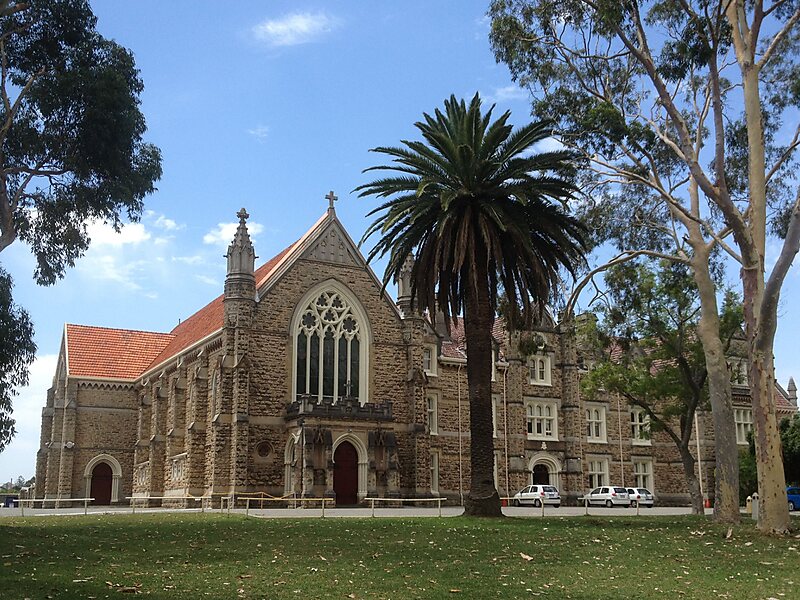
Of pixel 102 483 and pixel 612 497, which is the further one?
pixel 102 483

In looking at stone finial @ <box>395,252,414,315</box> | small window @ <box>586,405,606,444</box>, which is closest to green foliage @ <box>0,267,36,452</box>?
stone finial @ <box>395,252,414,315</box>

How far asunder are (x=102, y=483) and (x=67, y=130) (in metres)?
32.8

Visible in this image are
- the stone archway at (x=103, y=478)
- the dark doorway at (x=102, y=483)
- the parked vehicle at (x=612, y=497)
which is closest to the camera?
the parked vehicle at (x=612, y=497)

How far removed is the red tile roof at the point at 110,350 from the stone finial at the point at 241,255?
17.4m

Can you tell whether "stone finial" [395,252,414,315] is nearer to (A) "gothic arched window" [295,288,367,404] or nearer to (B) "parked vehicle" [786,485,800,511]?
(A) "gothic arched window" [295,288,367,404]

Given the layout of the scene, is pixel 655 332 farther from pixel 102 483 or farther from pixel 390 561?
pixel 102 483

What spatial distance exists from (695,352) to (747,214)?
11.8 m

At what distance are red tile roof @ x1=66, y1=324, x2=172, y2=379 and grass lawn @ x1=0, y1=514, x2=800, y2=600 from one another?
3331cm

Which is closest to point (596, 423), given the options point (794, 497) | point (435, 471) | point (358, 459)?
point (794, 497)

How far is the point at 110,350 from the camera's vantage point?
190 ft

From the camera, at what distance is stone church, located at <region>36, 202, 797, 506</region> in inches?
1592

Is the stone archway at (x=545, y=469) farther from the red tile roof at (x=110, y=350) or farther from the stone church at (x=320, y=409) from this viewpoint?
the red tile roof at (x=110, y=350)

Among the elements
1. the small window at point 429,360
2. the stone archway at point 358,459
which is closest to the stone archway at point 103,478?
the stone archway at point 358,459

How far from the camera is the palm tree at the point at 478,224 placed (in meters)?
27.2
